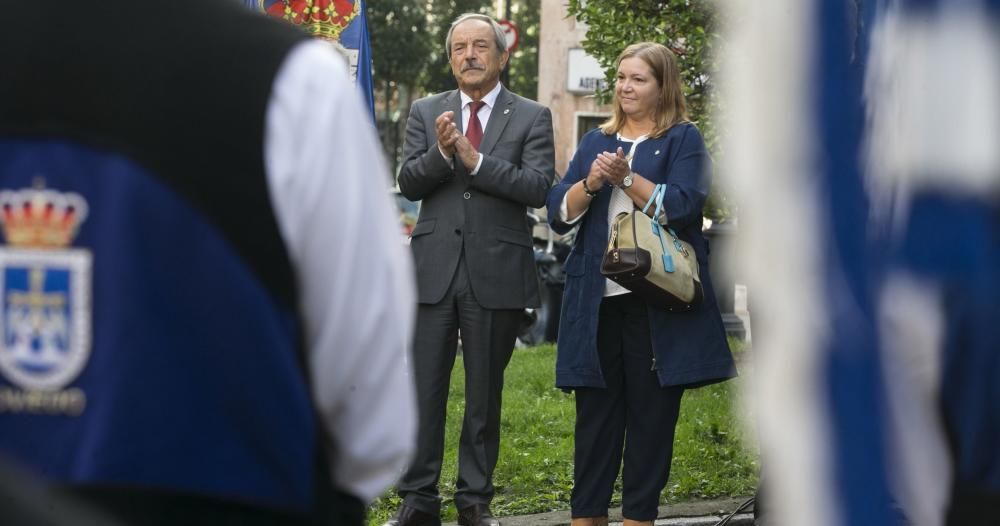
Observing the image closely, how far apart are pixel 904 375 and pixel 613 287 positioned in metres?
3.86

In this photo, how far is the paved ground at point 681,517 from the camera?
668cm

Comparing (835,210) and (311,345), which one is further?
(311,345)

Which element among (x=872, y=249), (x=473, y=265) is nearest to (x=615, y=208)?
(x=473, y=265)

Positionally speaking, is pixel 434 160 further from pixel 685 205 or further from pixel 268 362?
pixel 268 362

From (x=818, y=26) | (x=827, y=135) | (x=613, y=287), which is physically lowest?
(x=613, y=287)

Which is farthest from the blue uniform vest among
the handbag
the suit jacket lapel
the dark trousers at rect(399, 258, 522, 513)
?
the suit jacket lapel

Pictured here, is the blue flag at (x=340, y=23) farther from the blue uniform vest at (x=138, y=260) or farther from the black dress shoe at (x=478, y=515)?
the blue uniform vest at (x=138, y=260)

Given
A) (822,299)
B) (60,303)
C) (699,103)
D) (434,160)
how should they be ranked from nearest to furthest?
(822,299) < (60,303) < (434,160) < (699,103)

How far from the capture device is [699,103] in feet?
29.6

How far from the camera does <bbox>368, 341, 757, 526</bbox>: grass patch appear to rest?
283 inches

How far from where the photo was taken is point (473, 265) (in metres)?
6.45

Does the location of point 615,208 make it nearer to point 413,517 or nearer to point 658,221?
point 658,221

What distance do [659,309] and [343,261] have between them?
3.69 meters

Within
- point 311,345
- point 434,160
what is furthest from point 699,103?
point 311,345
